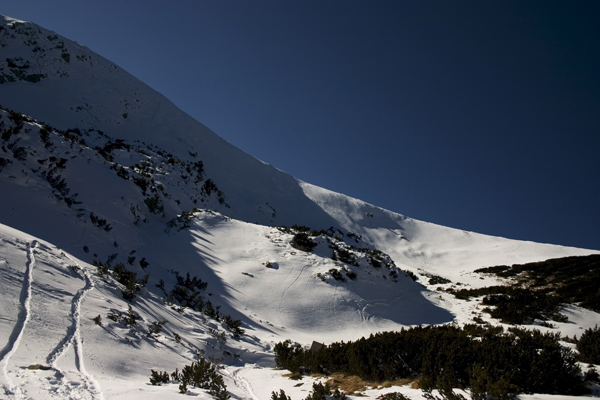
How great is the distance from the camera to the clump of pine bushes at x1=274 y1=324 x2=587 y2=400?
3.94 meters

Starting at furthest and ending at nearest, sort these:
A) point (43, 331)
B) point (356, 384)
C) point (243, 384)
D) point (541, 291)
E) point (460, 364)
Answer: point (541, 291), point (243, 384), point (356, 384), point (460, 364), point (43, 331)

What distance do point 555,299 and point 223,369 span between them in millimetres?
15122

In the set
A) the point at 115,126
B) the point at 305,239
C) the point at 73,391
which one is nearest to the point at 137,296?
the point at 73,391

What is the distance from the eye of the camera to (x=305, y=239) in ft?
49.8

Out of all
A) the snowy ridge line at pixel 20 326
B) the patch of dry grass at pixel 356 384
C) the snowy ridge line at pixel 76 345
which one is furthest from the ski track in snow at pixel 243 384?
the snowy ridge line at pixel 20 326

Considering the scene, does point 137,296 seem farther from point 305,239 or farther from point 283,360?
point 305,239

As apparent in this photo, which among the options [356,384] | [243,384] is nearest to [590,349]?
[356,384]

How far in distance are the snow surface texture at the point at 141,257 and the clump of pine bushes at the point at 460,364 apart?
0.63 meters

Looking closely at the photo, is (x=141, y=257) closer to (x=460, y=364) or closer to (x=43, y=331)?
(x=43, y=331)

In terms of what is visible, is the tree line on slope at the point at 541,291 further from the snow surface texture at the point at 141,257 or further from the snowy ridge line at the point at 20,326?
the snowy ridge line at the point at 20,326

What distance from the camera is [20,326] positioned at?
13.3 feet

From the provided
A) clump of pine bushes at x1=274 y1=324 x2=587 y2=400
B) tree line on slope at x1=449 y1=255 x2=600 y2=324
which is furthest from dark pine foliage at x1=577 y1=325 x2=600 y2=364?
tree line on slope at x1=449 y1=255 x2=600 y2=324

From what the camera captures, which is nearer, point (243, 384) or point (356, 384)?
point (356, 384)

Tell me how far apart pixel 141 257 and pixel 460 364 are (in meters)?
10.2
